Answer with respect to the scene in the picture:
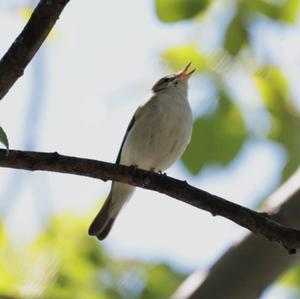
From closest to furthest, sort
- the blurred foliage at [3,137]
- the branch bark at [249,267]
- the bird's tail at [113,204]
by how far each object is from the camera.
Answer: the blurred foliage at [3,137], the branch bark at [249,267], the bird's tail at [113,204]

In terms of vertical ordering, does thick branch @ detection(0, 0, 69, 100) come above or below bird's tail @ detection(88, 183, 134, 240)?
below

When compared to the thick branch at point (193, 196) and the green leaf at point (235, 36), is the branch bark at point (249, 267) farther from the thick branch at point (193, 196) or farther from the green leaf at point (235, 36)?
the green leaf at point (235, 36)

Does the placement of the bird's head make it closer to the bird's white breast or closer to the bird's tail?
the bird's white breast

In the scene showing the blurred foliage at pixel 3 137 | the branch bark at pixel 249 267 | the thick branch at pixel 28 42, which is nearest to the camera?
the blurred foliage at pixel 3 137

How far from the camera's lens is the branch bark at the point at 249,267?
3.24 meters

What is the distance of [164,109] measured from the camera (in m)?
5.69

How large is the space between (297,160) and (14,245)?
2111mm

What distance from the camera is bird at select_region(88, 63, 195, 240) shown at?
18.0 ft

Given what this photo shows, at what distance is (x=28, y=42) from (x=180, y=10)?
89 centimetres

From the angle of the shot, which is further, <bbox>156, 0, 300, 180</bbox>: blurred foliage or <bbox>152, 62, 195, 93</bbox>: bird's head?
<bbox>152, 62, 195, 93</bbox>: bird's head

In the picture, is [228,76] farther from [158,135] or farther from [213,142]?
[158,135]

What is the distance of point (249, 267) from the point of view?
10.9 ft

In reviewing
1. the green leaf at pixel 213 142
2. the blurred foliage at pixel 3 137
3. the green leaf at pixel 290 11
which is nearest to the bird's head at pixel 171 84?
the green leaf at pixel 213 142

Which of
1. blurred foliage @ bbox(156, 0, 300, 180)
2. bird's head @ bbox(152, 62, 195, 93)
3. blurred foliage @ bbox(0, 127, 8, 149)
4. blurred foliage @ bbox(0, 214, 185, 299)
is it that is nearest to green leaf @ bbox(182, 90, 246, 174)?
blurred foliage @ bbox(156, 0, 300, 180)
